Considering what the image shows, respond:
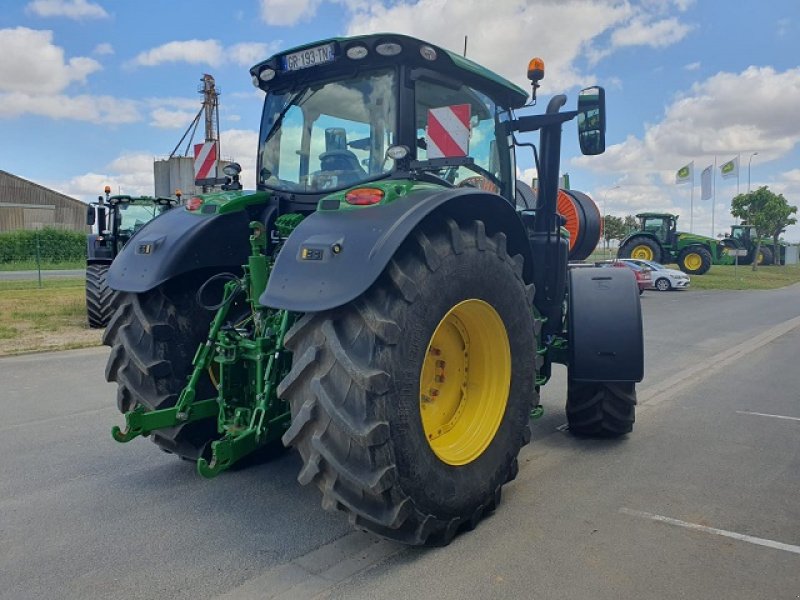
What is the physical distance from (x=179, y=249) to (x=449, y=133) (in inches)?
69.5

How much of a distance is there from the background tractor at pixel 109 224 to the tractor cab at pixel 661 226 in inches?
1061

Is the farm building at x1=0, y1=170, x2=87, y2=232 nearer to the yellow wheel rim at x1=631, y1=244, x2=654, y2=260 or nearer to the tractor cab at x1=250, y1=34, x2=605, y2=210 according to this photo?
the yellow wheel rim at x1=631, y1=244, x2=654, y2=260

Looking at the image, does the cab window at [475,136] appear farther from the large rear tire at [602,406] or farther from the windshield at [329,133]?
the large rear tire at [602,406]

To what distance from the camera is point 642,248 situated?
34188 millimetres

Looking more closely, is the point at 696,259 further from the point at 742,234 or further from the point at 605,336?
the point at 605,336

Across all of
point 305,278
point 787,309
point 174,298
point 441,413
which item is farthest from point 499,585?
point 787,309

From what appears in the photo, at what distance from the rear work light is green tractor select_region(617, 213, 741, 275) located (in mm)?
32744

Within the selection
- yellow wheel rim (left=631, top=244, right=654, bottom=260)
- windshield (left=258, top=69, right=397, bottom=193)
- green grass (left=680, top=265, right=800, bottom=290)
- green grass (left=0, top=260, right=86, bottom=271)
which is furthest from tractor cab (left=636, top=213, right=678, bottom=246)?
windshield (left=258, top=69, right=397, bottom=193)

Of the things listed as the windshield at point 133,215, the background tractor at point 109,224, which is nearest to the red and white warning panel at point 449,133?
the background tractor at point 109,224

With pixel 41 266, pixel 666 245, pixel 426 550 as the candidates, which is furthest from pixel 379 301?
pixel 666 245

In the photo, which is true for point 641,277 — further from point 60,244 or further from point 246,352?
point 60,244

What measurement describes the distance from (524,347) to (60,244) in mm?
34069

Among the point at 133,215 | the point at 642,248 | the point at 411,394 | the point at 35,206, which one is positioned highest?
the point at 35,206

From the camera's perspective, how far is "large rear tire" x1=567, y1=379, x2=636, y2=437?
519cm
